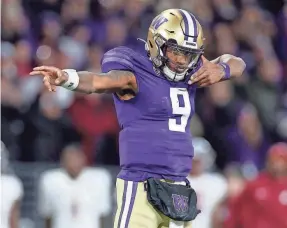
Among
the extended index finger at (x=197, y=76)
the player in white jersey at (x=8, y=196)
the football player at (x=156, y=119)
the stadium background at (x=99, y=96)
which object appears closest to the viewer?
the football player at (x=156, y=119)

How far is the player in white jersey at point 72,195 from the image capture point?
8.73 meters

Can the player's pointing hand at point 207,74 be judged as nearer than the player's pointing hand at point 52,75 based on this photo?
No

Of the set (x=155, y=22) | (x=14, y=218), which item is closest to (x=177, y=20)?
(x=155, y=22)

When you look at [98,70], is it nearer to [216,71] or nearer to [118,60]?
[216,71]

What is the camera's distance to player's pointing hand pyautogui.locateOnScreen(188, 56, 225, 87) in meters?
5.67

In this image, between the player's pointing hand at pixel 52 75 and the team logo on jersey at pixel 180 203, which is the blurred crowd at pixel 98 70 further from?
the player's pointing hand at pixel 52 75

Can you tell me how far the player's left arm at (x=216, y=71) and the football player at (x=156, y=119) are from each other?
0.10m

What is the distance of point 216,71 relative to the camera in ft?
19.2

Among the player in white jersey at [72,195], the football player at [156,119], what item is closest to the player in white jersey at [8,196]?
the player in white jersey at [72,195]

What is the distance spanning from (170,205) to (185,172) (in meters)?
0.24

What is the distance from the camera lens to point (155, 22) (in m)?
5.66

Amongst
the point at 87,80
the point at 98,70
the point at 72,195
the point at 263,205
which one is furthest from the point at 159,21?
the point at 98,70

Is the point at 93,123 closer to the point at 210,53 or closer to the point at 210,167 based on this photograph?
the point at 210,167

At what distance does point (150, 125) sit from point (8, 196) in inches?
122
